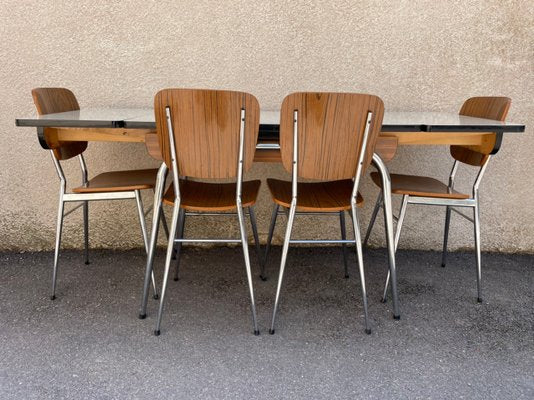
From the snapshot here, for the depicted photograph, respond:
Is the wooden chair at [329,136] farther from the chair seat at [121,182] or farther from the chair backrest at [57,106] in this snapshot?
the chair backrest at [57,106]

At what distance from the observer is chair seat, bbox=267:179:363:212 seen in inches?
68.6

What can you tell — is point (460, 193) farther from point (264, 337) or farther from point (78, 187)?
point (78, 187)

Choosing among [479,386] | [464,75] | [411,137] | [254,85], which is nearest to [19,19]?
[254,85]

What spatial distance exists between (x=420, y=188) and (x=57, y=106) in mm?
1891

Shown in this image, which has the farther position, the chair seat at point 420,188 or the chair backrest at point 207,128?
the chair seat at point 420,188

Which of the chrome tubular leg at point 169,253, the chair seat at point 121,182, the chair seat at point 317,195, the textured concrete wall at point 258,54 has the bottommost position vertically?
the chrome tubular leg at point 169,253

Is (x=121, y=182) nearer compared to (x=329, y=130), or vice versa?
(x=329, y=130)

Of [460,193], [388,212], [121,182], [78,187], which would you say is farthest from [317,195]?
[78,187]

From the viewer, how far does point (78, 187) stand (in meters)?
2.11

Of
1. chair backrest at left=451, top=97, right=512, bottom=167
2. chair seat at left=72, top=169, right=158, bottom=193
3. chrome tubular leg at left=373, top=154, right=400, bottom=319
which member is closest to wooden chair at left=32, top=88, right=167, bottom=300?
chair seat at left=72, top=169, right=158, bottom=193

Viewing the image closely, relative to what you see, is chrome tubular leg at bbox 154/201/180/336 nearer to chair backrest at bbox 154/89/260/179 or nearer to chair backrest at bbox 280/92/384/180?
chair backrest at bbox 154/89/260/179

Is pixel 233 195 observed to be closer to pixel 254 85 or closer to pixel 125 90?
pixel 254 85

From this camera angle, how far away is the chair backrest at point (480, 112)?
6.42ft

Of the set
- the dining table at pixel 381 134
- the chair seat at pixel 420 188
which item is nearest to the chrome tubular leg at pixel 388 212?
the dining table at pixel 381 134
